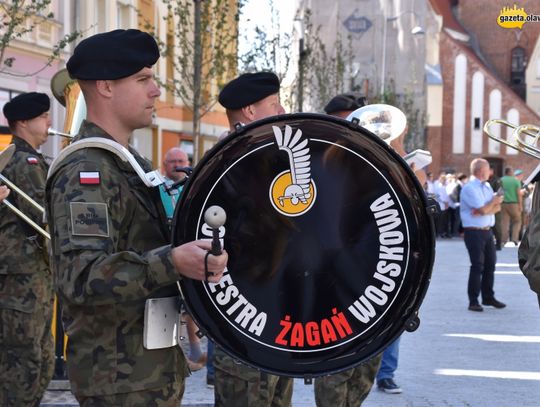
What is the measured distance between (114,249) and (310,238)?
568 mm

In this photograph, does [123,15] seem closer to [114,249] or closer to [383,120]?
[383,120]

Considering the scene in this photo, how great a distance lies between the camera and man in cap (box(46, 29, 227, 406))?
2.79 m

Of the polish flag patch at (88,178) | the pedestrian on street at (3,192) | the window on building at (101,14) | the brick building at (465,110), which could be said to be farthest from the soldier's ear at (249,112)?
the brick building at (465,110)

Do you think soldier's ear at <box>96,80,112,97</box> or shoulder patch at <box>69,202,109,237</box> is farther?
soldier's ear at <box>96,80,112,97</box>

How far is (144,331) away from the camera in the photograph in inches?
116

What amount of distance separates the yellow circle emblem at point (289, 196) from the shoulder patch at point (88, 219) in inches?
19.1

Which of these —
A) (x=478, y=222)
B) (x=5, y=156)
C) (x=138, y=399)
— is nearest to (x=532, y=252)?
(x=138, y=399)

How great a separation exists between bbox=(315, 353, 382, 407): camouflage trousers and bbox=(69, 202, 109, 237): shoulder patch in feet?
7.81

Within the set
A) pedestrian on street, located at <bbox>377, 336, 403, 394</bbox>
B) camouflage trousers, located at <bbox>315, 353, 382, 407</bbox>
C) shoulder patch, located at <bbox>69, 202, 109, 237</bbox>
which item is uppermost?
shoulder patch, located at <bbox>69, 202, 109, 237</bbox>

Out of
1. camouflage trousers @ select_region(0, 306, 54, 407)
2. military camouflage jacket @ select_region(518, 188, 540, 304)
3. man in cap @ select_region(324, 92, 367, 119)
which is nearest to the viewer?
military camouflage jacket @ select_region(518, 188, 540, 304)

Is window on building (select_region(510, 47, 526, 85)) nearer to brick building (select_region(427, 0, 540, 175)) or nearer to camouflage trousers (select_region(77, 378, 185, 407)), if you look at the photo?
brick building (select_region(427, 0, 540, 175))

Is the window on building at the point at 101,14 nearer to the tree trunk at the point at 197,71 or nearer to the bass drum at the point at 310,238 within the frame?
the tree trunk at the point at 197,71

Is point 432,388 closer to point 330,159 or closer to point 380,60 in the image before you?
point 330,159

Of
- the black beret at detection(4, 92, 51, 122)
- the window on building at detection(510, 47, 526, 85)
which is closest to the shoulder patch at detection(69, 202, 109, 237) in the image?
the black beret at detection(4, 92, 51, 122)
